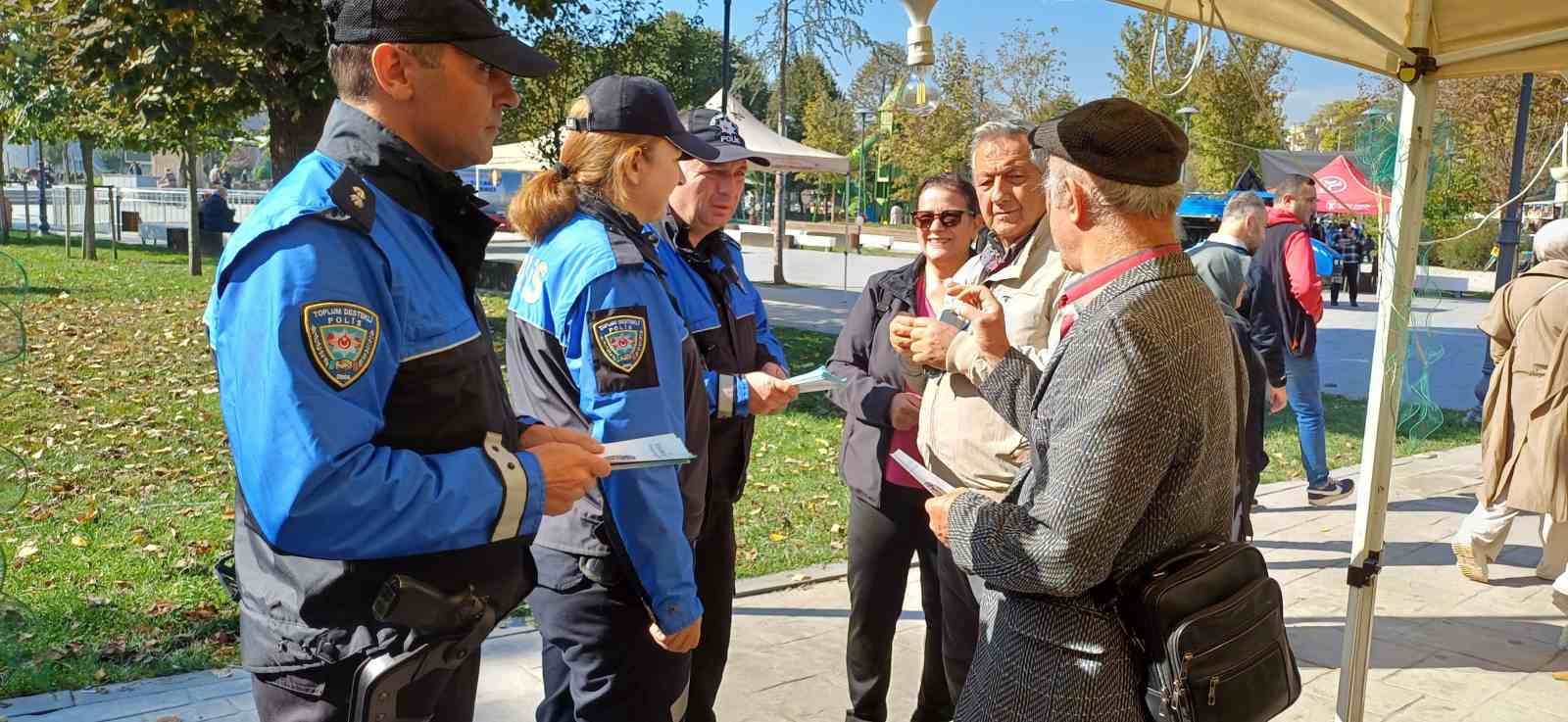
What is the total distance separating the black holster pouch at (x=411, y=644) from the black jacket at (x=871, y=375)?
6.41 feet

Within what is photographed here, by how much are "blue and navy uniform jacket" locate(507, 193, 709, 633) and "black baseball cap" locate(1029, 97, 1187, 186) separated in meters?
0.88

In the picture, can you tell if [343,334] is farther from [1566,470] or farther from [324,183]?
[1566,470]

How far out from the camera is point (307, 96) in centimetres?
873

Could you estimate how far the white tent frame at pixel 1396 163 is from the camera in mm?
3047

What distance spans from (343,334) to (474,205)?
14.7 inches

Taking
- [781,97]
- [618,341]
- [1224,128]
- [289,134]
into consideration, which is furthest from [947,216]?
[1224,128]

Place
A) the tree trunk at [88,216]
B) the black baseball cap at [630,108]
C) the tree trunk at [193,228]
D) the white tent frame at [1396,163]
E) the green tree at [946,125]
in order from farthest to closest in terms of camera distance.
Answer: the green tree at [946,125] → the tree trunk at [88,216] → the tree trunk at [193,228] → the white tent frame at [1396,163] → the black baseball cap at [630,108]

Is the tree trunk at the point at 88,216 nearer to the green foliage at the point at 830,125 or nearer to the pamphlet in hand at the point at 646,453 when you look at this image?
the pamphlet in hand at the point at 646,453

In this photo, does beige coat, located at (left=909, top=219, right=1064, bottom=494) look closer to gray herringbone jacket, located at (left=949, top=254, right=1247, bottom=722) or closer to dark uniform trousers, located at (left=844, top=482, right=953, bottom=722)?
dark uniform trousers, located at (left=844, top=482, right=953, bottom=722)

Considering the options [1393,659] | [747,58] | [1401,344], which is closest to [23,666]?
[1401,344]

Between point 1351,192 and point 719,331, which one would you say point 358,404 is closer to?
point 719,331

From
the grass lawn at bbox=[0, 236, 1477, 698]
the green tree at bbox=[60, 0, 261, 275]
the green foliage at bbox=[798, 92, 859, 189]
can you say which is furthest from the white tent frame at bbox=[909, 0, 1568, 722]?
the green foliage at bbox=[798, 92, 859, 189]

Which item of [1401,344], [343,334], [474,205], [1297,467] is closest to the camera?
[343,334]

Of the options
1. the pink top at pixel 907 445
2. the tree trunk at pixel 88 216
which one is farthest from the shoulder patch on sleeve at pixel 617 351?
the tree trunk at pixel 88 216
